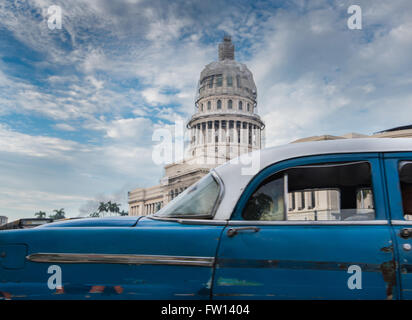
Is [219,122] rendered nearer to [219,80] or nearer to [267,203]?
[219,80]

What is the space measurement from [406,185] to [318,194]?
1.97 ft

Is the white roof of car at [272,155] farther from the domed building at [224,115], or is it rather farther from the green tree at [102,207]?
the green tree at [102,207]

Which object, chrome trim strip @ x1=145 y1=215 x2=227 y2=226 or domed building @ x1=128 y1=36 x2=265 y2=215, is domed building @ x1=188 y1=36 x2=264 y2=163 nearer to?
domed building @ x1=128 y1=36 x2=265 y2=215

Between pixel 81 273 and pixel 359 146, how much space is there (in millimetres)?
1715

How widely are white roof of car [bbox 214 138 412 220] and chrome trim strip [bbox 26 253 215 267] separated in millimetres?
308

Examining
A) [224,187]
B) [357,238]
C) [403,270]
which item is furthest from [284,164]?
[403,270]

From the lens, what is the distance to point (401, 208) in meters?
2.36

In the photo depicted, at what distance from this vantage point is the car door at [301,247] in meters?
2.15

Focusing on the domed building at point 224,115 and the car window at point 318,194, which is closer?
the car window at point 318,194

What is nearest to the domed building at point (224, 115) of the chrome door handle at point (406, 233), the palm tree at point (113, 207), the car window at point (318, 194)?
the palm tree at point (113, 207)

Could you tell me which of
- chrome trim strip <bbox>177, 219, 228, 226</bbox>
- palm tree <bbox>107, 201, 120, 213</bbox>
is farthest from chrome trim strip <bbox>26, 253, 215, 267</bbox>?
palm tree <bbox>107, 201, 120, 213</bbox>

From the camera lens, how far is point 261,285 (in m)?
2.17

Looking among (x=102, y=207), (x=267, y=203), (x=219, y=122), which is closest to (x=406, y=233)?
(x=267, y=203)

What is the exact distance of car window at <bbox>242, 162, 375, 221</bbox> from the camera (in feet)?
8.16
